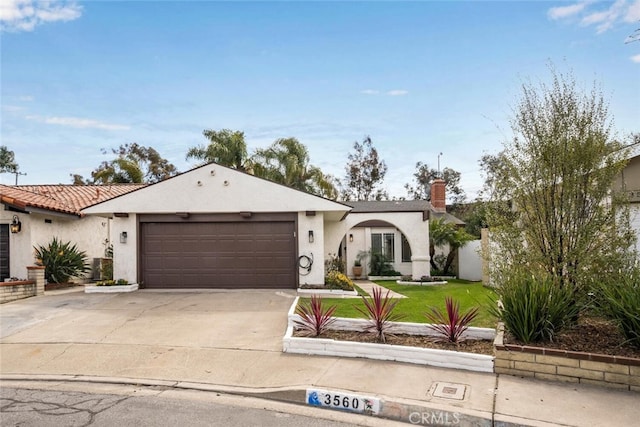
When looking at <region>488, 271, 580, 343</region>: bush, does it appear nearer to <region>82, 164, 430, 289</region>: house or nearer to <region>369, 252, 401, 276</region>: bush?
<region>82, 164, 430, 289</region>: house

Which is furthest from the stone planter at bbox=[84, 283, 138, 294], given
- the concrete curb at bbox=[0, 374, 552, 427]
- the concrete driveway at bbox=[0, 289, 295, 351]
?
the concrete curb at bbox=[0, 374, 552, 427]

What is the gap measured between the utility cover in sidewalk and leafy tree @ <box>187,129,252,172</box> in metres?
24.4

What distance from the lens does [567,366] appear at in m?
5.88

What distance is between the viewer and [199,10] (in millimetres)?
12625

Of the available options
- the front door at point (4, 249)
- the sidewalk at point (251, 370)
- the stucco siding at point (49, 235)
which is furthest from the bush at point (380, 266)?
the front door at point (4, 249)

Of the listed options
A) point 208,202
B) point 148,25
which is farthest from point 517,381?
point 148,25

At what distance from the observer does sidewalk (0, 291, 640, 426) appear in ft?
16.7

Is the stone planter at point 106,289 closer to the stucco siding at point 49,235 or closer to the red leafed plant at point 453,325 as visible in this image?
the stucco siding at point 49,235

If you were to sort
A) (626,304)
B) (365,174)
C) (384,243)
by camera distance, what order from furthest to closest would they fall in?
(365,174), (384,243), (626,304)

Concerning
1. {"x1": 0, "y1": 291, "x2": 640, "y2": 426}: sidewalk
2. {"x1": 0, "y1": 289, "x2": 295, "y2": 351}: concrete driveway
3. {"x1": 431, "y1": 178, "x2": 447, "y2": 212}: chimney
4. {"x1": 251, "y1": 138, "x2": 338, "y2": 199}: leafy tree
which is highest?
{"x1": 251, "y1": 138, "x2": 338, "y2": 199}: leafy tree

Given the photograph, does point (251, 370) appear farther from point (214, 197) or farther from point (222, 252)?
point (214, 197)

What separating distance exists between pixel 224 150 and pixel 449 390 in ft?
81.8

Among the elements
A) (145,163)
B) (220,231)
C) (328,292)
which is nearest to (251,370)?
(328,292)

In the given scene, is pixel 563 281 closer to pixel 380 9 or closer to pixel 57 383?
pixel 57 383
